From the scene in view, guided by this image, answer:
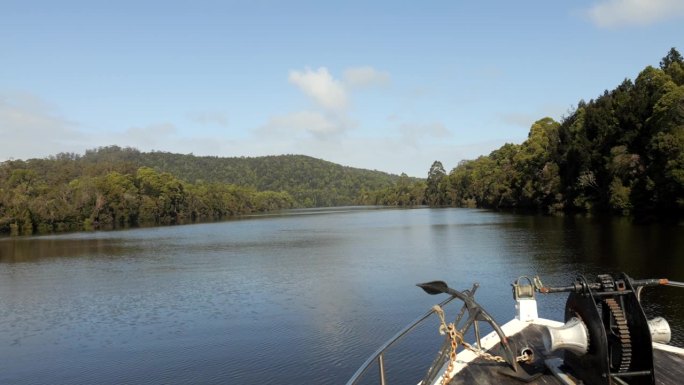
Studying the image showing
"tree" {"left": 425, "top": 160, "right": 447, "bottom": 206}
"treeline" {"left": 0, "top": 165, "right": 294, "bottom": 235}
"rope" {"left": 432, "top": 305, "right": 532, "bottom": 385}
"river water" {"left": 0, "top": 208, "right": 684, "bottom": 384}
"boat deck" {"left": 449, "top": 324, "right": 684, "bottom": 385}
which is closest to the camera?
"rope" {"left": 432, "top": 305, "right": 532, "bottom": 385}

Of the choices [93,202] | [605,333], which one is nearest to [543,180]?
[605,333]

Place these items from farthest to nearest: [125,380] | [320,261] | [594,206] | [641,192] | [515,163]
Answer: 1. [515,163]
2. [594,206]
3. [641,192]
4. [320,261]
5. [125,380]

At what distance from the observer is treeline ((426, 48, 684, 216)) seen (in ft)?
168

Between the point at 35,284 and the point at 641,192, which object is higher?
the point at 641,192

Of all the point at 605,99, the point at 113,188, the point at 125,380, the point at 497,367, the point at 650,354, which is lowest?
the point at 125,380

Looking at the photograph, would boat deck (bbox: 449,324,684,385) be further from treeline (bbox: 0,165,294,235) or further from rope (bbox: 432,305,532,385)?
treeline (bbox: 0,165,294,235)

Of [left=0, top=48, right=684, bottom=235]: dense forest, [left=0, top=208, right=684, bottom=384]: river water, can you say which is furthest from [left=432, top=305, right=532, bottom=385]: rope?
[left=0, top=48, right=684, bottom=235]: dense forest

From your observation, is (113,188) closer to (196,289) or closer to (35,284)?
(35,284)

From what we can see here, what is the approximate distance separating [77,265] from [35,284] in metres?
8.67

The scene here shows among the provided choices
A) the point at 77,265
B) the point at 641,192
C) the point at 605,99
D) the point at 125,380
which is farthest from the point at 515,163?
the point at 125,380

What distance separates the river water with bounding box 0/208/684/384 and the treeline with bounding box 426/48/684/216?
11.3 meters

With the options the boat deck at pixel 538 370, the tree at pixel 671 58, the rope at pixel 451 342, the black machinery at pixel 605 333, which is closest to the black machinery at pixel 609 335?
the black machinery at pixel 605 333

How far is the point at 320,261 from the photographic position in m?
36.2

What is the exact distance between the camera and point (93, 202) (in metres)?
109
